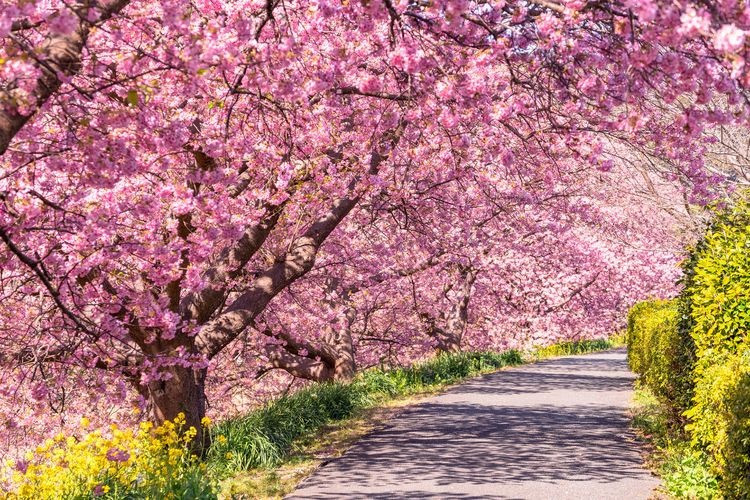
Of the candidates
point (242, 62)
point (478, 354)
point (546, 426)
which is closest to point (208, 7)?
point (242, 62)

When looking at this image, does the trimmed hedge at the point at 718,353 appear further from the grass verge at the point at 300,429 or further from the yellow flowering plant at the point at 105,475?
the yellow flowering plant at the point at 105,475

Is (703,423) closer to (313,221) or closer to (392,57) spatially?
(392,57)

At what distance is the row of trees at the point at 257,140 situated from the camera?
20.4ft

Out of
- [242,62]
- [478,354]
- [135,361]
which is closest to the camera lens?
[242,62]

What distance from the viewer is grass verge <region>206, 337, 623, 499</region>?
1042cm

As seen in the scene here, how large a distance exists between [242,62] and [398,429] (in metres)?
7.58

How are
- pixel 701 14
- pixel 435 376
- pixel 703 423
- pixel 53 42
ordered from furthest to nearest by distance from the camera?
pixel 435 376, pixel 703 423, pixel 53 42, pixel 701 14

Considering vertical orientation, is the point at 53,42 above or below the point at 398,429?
above

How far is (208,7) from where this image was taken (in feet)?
34.0

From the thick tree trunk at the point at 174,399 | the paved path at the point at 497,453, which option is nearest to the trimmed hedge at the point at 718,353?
the paved path at the point at 497,453

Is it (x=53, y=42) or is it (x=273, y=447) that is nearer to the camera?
(x=53, y=42)

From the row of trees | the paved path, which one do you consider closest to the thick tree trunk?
the row of trees

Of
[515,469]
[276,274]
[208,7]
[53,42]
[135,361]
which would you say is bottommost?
[515,469]

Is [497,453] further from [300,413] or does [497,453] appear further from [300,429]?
[300,413]
